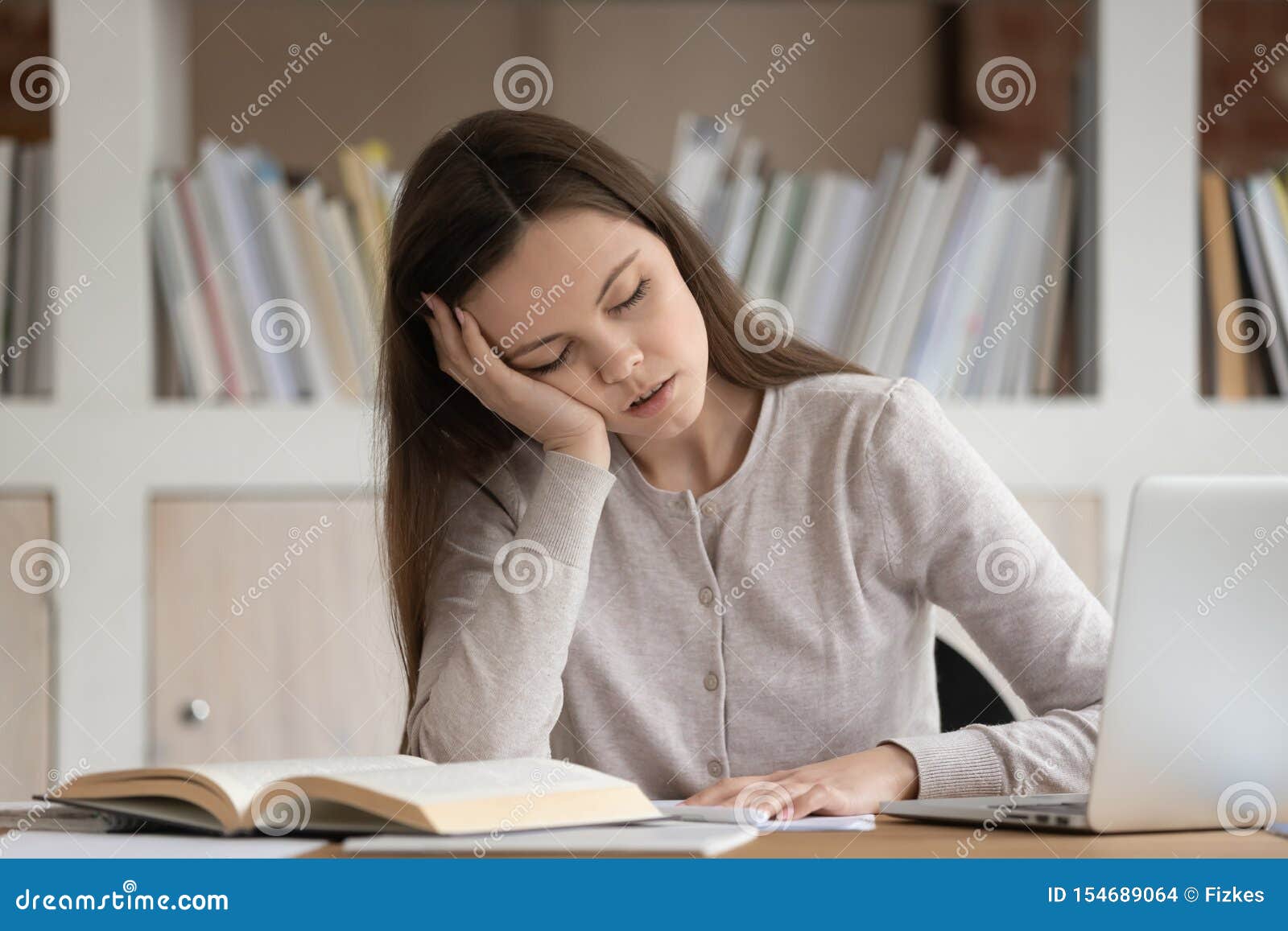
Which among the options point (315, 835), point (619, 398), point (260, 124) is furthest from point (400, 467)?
point (260, 124)

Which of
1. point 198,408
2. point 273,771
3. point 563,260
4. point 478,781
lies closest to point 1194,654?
point 478,781

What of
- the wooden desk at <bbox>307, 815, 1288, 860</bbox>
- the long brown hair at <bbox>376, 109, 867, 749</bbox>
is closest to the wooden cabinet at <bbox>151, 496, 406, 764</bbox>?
the long brown hair at <bbox>376, 109, 867, 749</bbox>

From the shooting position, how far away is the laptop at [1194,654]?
83 cm

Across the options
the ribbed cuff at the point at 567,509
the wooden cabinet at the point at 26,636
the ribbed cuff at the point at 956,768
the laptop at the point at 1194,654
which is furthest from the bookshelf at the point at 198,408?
the laptop at the point at 1194,654

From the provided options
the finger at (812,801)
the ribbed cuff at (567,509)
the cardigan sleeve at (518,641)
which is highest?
the ribbed cuff at (567,509)

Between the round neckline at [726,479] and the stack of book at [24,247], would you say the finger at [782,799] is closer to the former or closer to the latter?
the round neckline at [726,479]

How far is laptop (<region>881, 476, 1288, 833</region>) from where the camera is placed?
0.83 metres

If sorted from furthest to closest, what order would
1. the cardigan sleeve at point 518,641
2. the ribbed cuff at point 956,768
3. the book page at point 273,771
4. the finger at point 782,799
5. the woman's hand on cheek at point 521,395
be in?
1. the woman's hand on cheek at point 521,395
2. the cardigan sleeve at point 518,641
3. the ribbed cuff at point 956,768
4. the finger at point 782,799
5. the book page at point 273,771

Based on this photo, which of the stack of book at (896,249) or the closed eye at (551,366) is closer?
the closed eye at (551,366)

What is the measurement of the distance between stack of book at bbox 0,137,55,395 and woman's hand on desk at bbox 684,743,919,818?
1588 millimetres

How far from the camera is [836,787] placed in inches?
42.6

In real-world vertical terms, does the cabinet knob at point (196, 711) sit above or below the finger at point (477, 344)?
below

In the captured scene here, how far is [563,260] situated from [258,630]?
1101 millimetres

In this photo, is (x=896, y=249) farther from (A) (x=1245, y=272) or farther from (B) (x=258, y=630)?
(B) (x=258, y=630)
